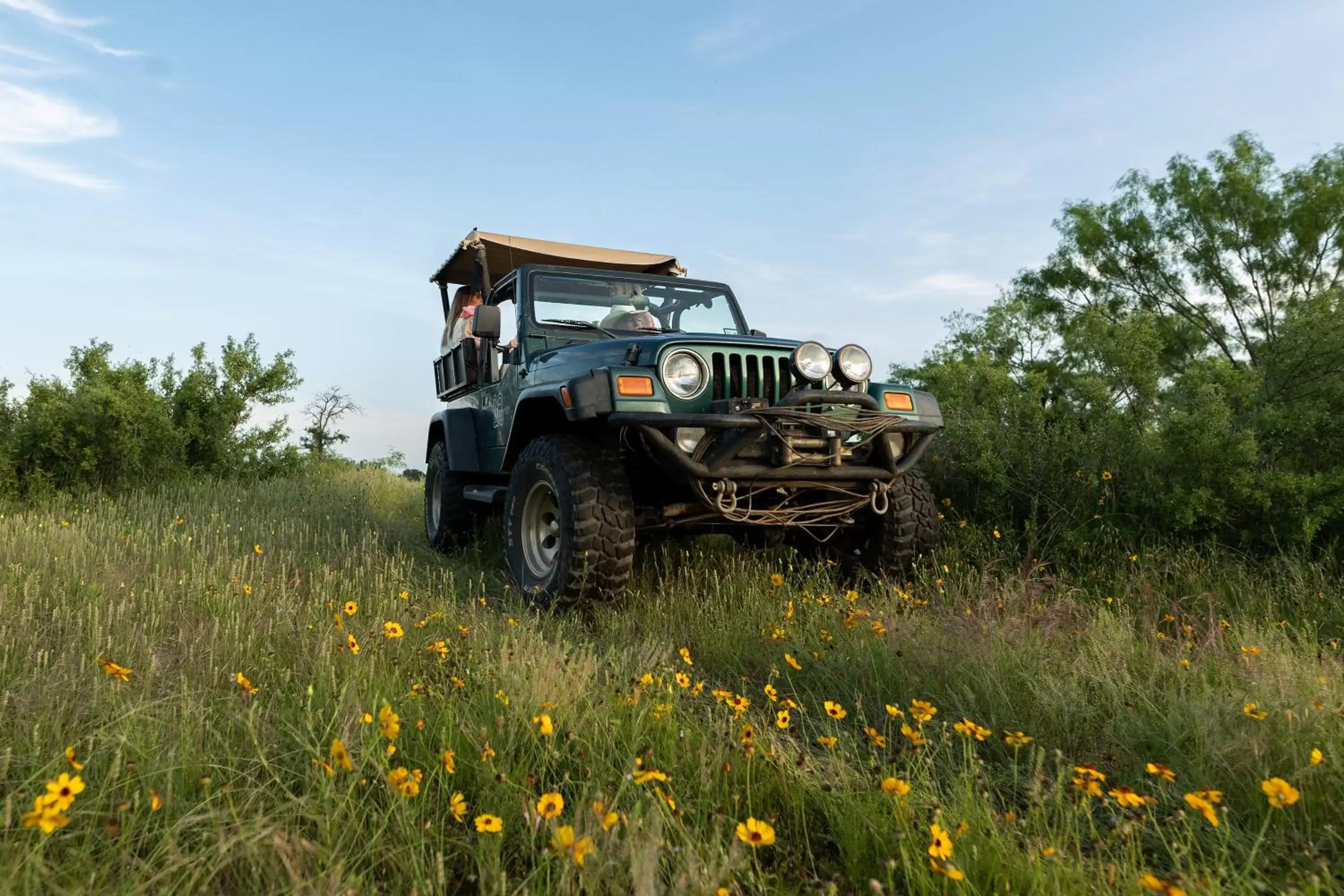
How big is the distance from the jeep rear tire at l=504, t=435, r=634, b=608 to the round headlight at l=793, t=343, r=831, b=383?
1.03 m

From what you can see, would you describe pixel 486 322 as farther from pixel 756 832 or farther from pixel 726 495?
pixel 756 832

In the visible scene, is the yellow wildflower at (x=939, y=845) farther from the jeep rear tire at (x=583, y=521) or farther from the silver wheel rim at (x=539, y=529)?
the silver wheel rim at (x=539, y=529)

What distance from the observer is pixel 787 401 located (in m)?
3.85

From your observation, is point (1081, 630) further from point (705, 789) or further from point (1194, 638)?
point (705, 789)

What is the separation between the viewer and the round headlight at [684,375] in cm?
386

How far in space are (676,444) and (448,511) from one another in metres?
3.03

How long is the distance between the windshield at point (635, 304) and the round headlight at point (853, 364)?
121cm

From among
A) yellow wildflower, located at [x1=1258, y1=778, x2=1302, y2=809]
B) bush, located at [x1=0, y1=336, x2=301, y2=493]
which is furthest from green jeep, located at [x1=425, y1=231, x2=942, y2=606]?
bush, located at [x1=0, y1=336, x2=301, y2=493]

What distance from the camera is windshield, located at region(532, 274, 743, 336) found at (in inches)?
211

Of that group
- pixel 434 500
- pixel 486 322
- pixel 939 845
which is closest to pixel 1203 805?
pixel 939 845

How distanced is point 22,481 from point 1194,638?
1043 centimetres

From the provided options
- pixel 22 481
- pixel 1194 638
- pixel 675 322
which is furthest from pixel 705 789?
pixel 22 481

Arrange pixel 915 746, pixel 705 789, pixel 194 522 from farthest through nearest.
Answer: pixel 194 522 < pixel 915 746 < pixel 705 789

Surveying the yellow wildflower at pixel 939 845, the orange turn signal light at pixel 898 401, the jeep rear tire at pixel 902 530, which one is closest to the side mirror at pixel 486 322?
the orange turn signal light at pixel 898 401
